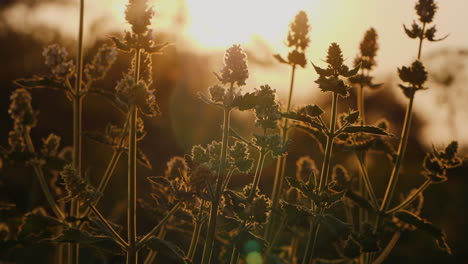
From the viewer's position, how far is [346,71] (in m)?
3.70

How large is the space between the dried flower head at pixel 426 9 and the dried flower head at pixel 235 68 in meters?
2.57

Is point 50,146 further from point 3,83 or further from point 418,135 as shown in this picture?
point 418,135

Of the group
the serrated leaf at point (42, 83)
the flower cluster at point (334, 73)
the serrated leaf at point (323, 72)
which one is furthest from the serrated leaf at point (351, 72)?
the serrated leaf at point (42, 83)

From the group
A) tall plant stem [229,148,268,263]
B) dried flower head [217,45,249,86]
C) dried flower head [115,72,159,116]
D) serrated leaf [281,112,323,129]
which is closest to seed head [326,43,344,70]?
serrated leaf [281,112,323,129]

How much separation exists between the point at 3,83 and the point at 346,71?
16.9m

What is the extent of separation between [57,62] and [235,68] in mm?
1548

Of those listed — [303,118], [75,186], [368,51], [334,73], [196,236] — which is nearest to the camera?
[75,186]

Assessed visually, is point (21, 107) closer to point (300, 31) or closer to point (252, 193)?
point (252, 193)

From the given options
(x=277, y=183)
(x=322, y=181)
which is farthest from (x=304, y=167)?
(x=322, y=181)

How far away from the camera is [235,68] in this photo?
3500mm

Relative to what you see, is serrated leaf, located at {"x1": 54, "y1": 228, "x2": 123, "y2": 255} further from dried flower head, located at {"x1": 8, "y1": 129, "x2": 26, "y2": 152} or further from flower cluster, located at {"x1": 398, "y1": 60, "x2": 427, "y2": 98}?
flower cluster, located at {"x1": 398, "y1": 60, "x2": 427, "y2": 98}

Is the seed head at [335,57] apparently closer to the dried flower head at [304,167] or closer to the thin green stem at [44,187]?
the dried flower head at [304,167]

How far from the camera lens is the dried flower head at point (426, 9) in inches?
205

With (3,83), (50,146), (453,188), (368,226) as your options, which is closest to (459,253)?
(453,188)
